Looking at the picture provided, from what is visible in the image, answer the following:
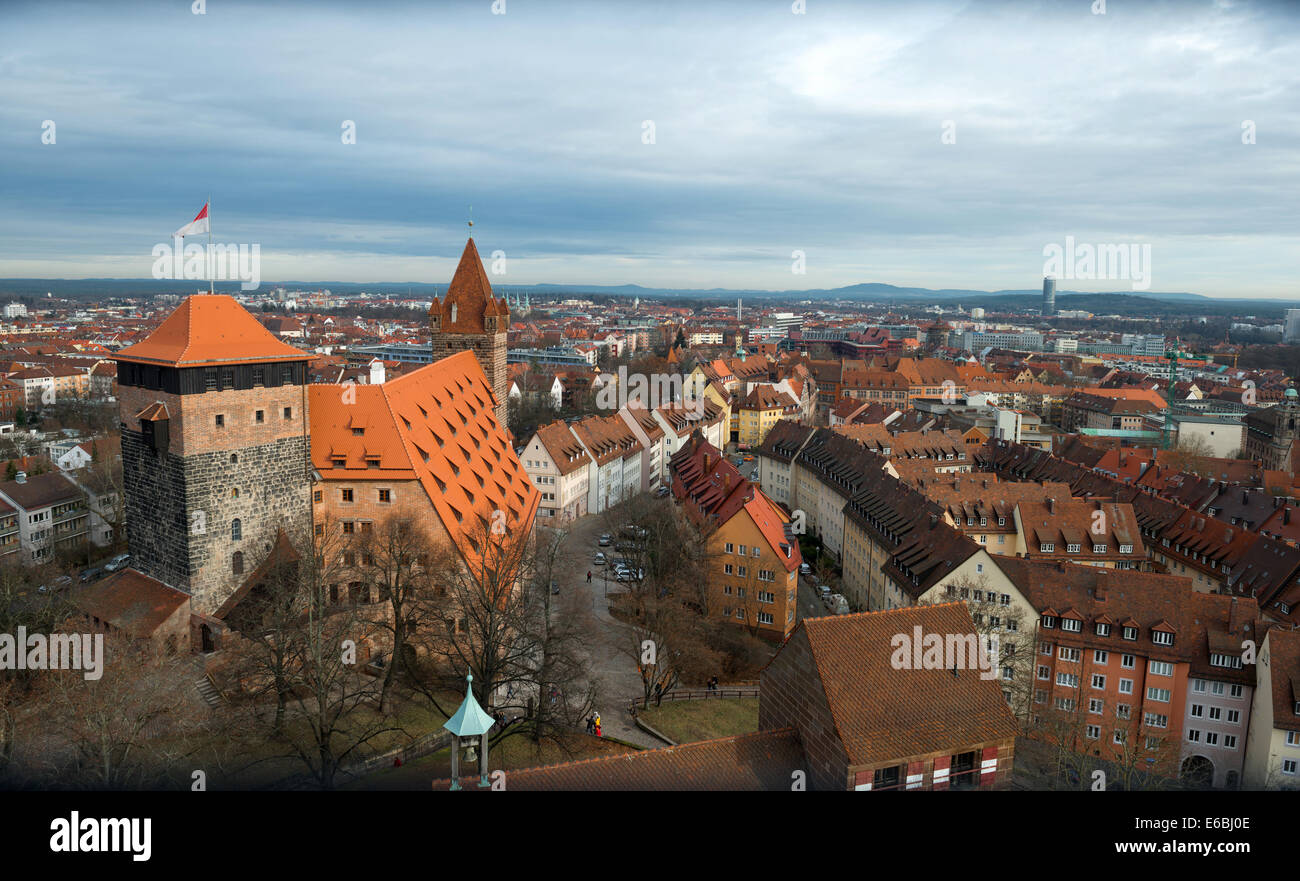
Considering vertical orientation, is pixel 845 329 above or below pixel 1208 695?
above

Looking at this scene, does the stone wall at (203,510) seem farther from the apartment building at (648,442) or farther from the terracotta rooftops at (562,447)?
the apartment building at (648,442)

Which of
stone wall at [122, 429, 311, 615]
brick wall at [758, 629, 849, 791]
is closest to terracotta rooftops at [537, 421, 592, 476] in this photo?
stone wall at [122, 429, 311, 615]

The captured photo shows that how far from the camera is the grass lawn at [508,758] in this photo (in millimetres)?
14742

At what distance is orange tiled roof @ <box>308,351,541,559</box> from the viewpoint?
70.7 ft

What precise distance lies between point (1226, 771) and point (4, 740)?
24.5 meters

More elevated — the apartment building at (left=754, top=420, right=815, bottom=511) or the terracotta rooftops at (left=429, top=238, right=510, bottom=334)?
the terracotta rooftops at (left=429, top=238, right=510, bottom=334)

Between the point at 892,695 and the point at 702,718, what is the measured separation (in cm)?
1070

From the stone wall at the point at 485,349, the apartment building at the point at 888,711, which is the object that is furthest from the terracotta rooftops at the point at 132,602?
the stone wall at the point at 485,349

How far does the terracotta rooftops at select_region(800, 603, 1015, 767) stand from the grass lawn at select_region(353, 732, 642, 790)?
6.27 metres

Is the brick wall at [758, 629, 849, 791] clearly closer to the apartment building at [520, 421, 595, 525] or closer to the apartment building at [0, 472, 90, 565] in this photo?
the apartment building at [520, 421, 595, 525]

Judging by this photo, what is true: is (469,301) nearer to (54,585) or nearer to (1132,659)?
(54,585)
